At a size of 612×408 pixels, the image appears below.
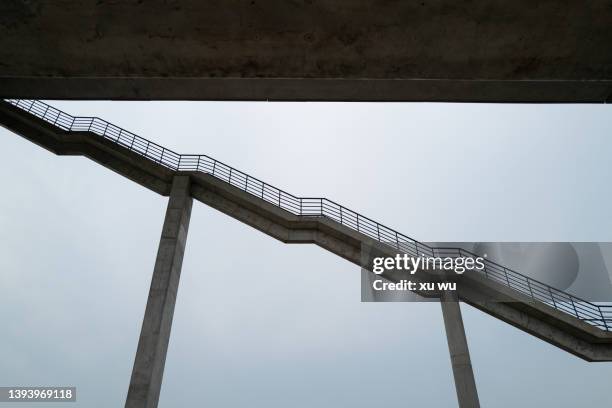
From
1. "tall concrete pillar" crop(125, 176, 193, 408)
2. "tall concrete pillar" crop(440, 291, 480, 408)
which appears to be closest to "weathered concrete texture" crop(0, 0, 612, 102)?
"tall concrete pillar" crop(125, 176, 193, 408)

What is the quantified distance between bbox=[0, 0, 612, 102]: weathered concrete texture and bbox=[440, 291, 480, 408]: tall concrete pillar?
845 centimetres

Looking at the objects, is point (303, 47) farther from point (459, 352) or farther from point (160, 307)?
point (459, 352)

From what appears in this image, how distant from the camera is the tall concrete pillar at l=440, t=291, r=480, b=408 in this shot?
1020 cm

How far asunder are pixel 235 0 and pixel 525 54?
340cm

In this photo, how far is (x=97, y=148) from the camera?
1409 cm

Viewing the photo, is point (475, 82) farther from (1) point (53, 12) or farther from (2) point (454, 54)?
(1) point (53, 12)

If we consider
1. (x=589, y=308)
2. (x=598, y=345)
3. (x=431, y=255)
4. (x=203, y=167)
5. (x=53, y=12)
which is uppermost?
(x=203, y=167)

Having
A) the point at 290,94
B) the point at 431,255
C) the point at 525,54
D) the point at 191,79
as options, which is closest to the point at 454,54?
the point at 525,54

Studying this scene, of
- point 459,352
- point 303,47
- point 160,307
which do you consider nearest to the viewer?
point 303,47

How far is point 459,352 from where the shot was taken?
1084 centimetres

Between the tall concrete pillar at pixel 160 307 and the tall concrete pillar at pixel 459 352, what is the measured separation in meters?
8.87

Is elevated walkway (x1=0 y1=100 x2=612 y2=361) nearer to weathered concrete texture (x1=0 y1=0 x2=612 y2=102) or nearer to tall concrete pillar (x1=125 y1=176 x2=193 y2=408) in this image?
tall concrete pillar (x1=125 y1=176 x2=193 y2=408)

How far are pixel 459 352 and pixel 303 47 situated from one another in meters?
10.5

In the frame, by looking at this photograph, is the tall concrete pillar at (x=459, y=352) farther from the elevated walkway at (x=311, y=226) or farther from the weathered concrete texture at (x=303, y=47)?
the weathered concrete texture at (x=303, y=47)
